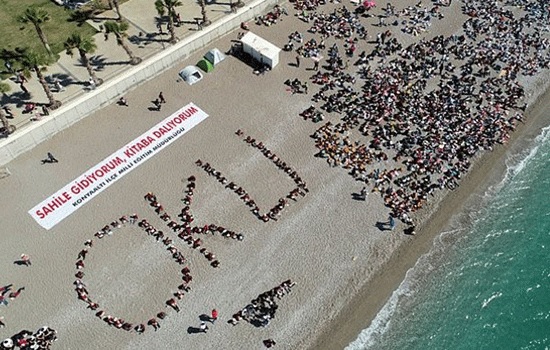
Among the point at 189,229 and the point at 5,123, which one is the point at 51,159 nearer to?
the point at 5,123

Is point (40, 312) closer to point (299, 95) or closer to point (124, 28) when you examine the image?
point (124, 28)

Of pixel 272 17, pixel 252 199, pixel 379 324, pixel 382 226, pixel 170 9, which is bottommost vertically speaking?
pixel 379 324

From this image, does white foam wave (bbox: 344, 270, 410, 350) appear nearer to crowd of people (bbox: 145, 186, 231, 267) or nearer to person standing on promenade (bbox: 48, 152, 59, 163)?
crowd of people (bbox: 145, 186, 231, 267)

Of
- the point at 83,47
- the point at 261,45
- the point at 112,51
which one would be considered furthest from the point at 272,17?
the point at 83,47

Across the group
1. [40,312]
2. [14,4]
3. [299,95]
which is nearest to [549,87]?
[299,95]

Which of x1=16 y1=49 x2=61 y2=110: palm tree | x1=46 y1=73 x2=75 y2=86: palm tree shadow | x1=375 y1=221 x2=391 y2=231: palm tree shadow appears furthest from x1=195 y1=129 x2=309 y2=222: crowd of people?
x1=46 y1=73 x2=75 y2=86: palm tree shadow

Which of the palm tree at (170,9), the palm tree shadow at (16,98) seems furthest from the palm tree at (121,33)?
the palm tree shadow at (16,98)
